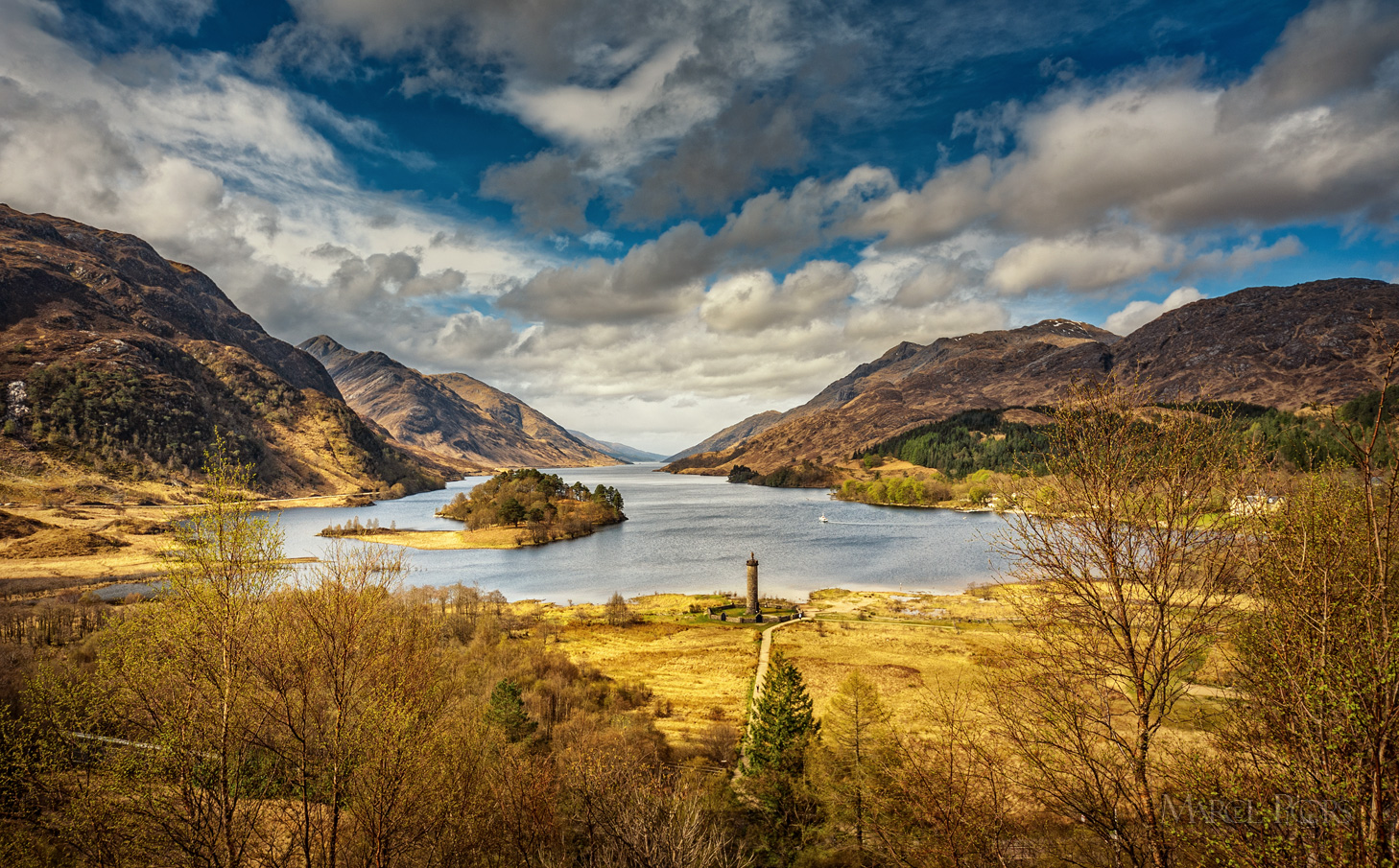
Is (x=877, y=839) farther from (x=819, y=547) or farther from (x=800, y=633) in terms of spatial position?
(x=819, y=547)

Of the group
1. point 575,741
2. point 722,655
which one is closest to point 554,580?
point 722,655

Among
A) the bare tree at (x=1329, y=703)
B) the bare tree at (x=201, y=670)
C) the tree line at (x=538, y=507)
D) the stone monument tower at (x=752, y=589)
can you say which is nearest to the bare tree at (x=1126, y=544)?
the bare tree at (x=1329, y=703)

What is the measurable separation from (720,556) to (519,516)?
5041 centimetres

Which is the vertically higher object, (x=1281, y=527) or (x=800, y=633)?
(x=1281, y=527)

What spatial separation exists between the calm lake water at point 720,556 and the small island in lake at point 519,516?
4107 millimetres

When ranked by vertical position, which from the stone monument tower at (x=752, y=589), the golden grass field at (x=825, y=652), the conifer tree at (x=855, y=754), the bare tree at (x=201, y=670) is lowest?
the golden grass field at (x=825, y=652)

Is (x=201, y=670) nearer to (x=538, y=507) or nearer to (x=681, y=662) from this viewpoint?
(x=681, y=662)

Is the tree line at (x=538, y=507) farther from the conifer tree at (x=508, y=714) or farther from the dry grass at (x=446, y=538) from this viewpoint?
the conifer tree at (x=508, y=714)

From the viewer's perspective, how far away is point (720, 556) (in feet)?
313

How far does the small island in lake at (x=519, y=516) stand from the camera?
114 m

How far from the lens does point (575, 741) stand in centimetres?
2523

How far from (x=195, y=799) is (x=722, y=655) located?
3719 cm

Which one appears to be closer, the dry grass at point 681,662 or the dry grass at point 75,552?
the dry grass at point 681,662

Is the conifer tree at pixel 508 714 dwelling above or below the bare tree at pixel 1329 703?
below
